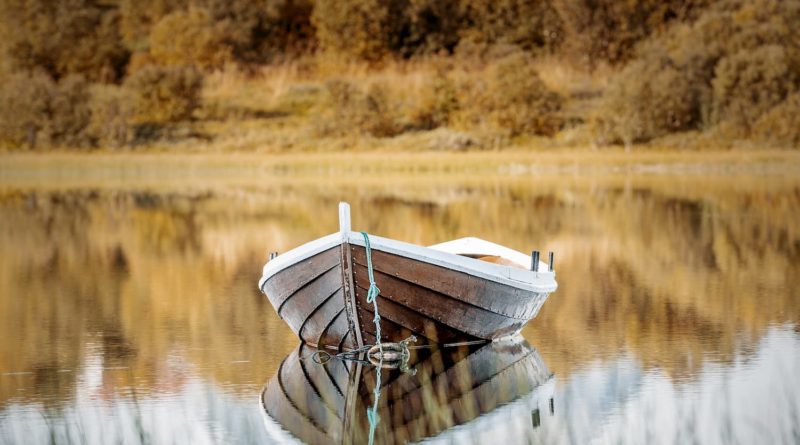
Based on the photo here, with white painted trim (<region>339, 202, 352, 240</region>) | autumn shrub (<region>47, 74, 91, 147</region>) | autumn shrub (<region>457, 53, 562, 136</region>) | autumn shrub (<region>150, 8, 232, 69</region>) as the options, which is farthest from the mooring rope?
autumn shrub (<region>150, 8, 232, 69</region>)

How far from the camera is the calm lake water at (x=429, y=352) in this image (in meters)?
5.81

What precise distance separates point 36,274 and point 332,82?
1688 centimetres

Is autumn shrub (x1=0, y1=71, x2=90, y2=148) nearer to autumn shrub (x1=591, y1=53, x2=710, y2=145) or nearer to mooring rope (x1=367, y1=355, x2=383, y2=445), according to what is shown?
autumn shrub (x1=591, y1=53, x2=710, y2=145)

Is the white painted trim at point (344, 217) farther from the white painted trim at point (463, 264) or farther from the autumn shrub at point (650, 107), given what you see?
the autumn shrub at point (650, 107)

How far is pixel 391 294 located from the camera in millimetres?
7250

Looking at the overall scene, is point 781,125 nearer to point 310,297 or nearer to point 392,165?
point 392,165

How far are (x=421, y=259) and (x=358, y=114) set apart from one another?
20.4 m

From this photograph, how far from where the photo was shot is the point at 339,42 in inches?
1323

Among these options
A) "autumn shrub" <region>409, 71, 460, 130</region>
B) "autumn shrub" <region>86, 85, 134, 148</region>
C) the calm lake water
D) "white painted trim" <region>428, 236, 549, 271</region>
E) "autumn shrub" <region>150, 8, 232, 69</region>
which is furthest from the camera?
"autumn shrub" <region>150, 8, 232, 69</region>

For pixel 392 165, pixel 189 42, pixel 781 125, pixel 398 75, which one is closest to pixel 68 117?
pixel 189 42

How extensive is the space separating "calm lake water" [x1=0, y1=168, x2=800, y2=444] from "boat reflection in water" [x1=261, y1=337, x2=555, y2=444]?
0.06 ft

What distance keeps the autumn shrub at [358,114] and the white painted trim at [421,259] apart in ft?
64.8

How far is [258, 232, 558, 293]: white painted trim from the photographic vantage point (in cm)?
705

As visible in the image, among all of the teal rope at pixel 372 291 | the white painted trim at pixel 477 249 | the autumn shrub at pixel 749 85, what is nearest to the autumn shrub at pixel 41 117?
the autumn shrub at pixel 749 85
